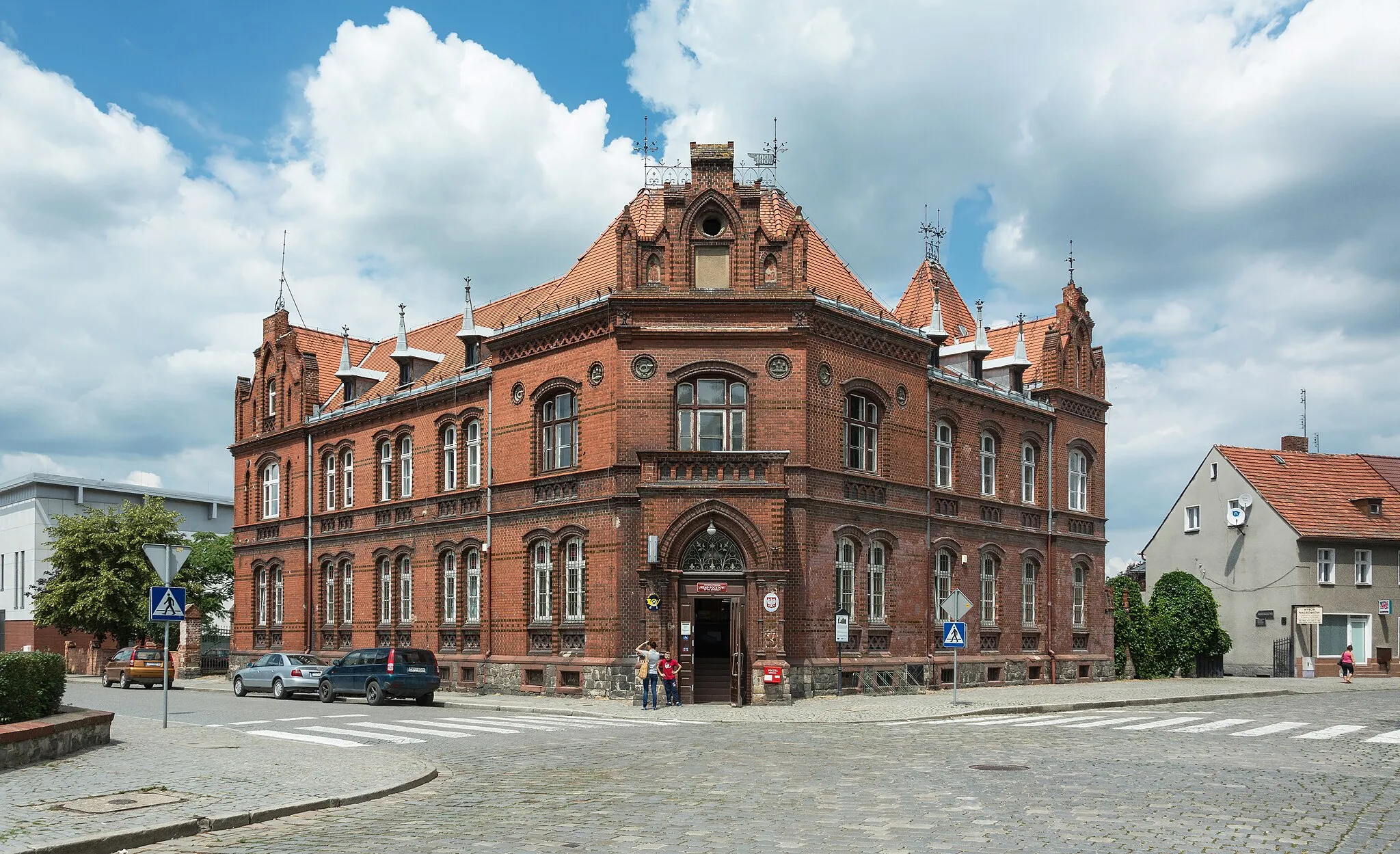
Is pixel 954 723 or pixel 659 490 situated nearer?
pixel 954 723

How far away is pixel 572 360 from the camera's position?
30.7 meters

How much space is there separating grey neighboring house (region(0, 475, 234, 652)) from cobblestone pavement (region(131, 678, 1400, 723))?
34.3 m

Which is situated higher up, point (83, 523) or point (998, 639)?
point (83, 523)

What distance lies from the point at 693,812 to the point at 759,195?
2033 centimetres

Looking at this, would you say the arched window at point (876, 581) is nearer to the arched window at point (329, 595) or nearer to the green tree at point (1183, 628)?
the green tree at point (1183, 628)

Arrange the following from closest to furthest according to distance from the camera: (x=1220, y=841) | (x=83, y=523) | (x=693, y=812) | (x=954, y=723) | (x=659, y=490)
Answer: (x=1220, y=841), (x=693, y=812), (x=954, y=723), (x=659, y=490), (x=83, y=523)

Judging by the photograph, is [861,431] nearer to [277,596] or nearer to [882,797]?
[882,797]

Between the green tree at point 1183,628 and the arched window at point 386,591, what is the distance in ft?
83.2

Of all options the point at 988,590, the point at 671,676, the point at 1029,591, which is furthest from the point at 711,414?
the point at 1029,591

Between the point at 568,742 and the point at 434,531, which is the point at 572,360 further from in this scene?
the point at 568,742

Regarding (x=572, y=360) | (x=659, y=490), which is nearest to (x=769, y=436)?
(x=659, y=490)

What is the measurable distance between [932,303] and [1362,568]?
20.7 metres

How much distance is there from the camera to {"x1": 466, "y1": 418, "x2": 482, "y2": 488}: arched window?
34.5 m

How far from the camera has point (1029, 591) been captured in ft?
125
